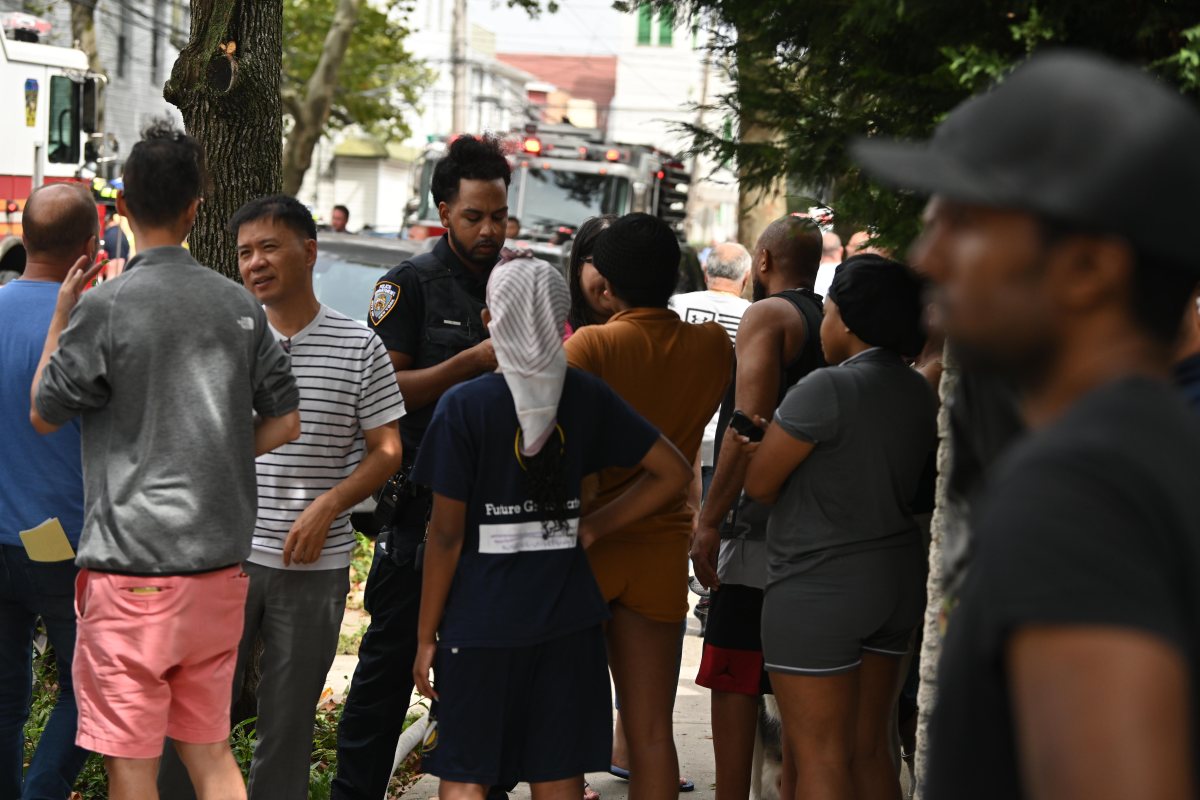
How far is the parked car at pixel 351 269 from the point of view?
1090cm

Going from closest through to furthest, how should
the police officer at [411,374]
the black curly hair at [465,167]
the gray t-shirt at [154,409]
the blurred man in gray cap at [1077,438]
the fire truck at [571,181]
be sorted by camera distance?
the blurred man in gray cap at [1077,438]
the gray t-shirt at [154,409]
the police officer at [411,374]
the black curly hair at [465,167]
the fire truck at [571,181]

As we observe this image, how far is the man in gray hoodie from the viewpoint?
11.5ft

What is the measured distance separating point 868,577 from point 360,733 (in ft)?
5.77

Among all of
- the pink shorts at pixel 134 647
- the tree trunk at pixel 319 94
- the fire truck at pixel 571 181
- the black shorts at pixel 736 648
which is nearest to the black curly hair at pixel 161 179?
the pink shorts at pixel 134 647

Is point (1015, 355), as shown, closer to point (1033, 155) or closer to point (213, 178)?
point (1033, 155)

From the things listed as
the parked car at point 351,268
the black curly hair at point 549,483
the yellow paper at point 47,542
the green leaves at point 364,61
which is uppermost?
the green leaves at point 364,61

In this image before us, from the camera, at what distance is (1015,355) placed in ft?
5.02

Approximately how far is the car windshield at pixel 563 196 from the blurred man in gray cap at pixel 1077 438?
59.5ft

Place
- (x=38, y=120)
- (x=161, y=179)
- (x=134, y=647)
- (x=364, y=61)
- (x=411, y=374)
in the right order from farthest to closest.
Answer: (x=364, y=61)
(x=38, y=120)
(x=411, y=374)
(x=161, y=179)
(x=134, y=647)

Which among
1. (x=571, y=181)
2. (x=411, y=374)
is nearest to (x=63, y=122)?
(x=571, y=181)

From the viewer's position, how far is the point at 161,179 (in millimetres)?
3605

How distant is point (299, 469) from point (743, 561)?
4.79ft

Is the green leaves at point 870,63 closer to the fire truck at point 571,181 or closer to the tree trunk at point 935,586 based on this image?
the tree trunk at point 935,586

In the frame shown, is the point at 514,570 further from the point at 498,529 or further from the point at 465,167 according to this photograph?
the point at 465,167
